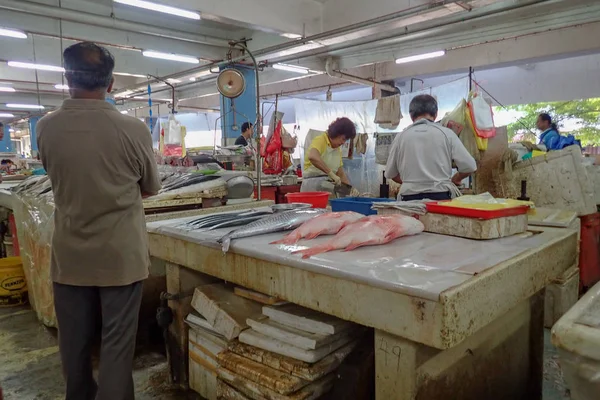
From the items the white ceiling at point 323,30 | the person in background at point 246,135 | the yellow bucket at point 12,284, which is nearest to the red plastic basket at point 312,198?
the yellow bucket at point 12,284

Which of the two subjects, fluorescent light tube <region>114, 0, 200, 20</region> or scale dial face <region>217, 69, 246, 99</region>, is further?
scale dial face <region>217, 69, 246, 99</region>

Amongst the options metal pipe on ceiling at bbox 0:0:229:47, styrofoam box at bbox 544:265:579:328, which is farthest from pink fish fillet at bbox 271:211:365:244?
metal pipe on ceiling at bbox 0:0:229:47

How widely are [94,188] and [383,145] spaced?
7392 millimetres

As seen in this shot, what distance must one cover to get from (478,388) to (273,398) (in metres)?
0.85

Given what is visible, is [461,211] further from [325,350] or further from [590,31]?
[590,31]

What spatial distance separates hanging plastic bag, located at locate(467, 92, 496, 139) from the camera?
451 centimetres

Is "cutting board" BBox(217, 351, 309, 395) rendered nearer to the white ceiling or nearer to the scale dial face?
the scale dial face

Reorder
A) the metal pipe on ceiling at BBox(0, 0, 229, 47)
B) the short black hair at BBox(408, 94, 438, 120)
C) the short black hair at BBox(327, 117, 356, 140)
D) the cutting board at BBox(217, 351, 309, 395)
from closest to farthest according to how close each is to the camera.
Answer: the cutting board at BBox(217, 351, 309, 395) < the short black hair at BBox(408, 94, 438, 120) < the short black hair at BBox(327, 117, 356, 140) < the metal pipe on ceiling at BBox(0, 0, 229, 47)

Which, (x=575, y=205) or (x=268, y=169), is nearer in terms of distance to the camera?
(x=575, y=205)

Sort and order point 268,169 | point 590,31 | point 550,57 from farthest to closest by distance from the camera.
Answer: point 550,57 < point 590,31 < point 268,169

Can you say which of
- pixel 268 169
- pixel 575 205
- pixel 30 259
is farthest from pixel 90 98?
pixel 268 169

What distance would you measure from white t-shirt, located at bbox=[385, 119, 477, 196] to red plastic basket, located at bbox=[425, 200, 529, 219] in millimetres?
1109

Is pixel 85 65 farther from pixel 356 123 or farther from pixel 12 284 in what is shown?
pixel 356 123

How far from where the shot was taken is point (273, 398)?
158cm
